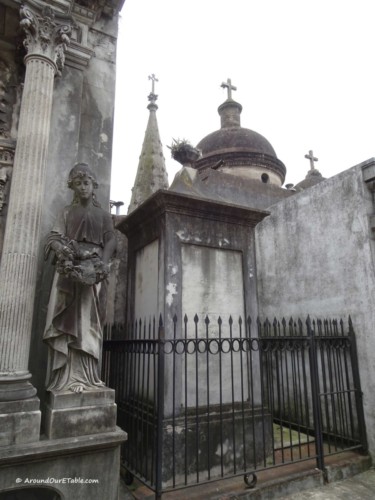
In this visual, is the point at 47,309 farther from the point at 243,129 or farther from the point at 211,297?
the point at 243,129

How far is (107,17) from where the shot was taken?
17.7 ft

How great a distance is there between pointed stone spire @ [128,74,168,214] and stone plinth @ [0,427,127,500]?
20.4 ft

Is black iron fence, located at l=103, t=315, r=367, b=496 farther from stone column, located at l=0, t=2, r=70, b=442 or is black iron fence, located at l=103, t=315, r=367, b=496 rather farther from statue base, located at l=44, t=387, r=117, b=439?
stone column, located at l=0, t=2, r=70, b=442

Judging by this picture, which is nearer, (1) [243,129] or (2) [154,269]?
(2) [154,269]

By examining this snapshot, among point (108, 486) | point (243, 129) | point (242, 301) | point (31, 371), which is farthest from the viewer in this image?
point (243, 129)

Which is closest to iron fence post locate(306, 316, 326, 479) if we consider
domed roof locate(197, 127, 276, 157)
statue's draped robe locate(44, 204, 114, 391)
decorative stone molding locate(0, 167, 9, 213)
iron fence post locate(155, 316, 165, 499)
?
iron fence post locate(155, 316, 165, 499)

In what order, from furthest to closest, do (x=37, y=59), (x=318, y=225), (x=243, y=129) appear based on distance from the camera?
(x=243, y=129) → (x=318, y=225) → (x=37, y=59)

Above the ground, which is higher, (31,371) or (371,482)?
(31,371)

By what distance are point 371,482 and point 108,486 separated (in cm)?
361

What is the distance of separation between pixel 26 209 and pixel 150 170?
6037 millimetres

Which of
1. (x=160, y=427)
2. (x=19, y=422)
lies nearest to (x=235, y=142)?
(x=160, y=427)

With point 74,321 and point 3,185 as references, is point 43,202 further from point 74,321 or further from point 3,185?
point 74,321

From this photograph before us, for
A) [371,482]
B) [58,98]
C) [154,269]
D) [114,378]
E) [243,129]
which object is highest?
[243,129]

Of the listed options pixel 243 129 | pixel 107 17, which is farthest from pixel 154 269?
pixel 243 129
